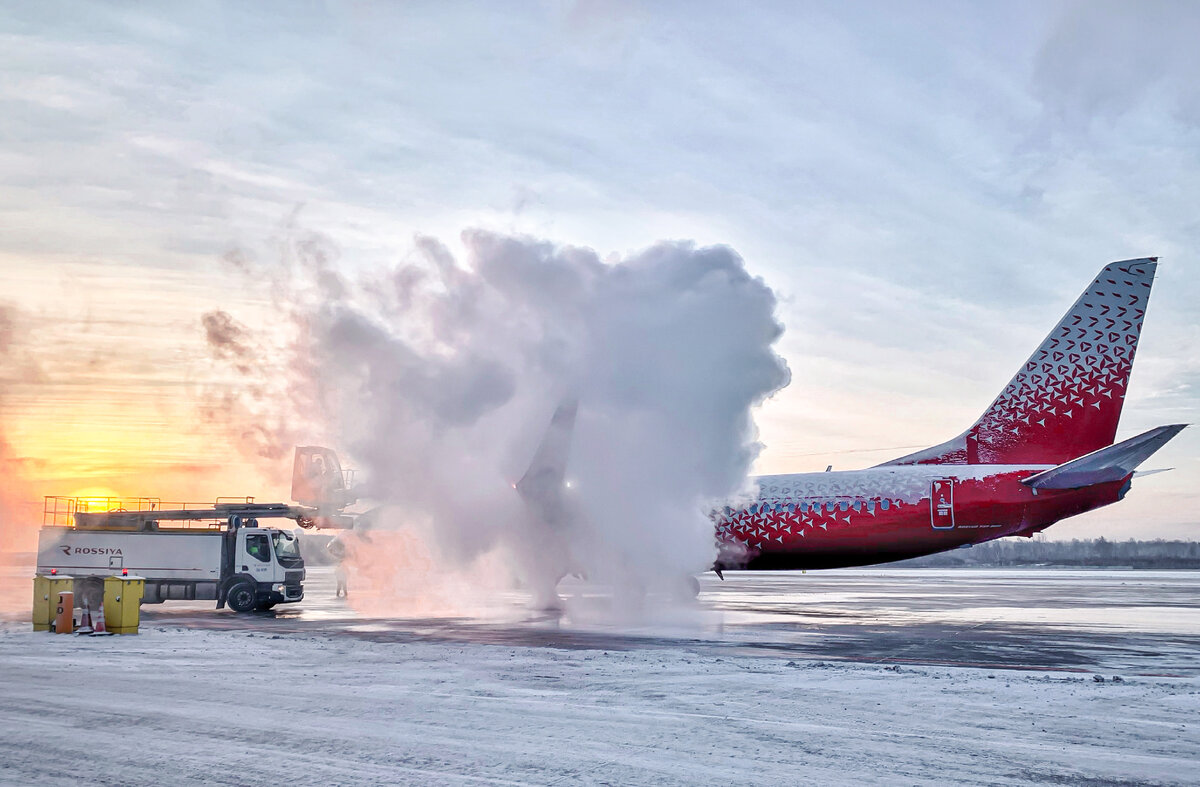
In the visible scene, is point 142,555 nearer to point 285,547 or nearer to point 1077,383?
point 285,547

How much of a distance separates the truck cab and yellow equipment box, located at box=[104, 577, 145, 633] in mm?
8399

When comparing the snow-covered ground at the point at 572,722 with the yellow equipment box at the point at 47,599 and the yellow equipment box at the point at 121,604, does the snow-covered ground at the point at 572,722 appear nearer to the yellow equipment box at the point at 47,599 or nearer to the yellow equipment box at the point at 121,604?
the yellow equipment box at the point at 121,604

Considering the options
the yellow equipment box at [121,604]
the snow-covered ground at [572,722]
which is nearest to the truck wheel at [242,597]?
the yellow equipment box at [121,604]

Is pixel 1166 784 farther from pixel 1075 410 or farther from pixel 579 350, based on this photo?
pixel 1075 410

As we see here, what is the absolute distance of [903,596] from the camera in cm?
4488

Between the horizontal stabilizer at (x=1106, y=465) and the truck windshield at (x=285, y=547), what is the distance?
2519 centimetres

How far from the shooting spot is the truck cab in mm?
32938

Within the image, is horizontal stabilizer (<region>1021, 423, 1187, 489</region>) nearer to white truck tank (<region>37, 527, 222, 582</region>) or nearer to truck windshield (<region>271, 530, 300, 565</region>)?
truck windshield (<region>271, 530, 300, 565</region>)

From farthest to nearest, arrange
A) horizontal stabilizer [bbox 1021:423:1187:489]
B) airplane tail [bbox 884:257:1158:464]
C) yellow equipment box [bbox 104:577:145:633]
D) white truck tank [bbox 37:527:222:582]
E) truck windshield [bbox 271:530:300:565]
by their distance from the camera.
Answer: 1. airplane tail [bbox 884:257:1158:464]
2. truck windshield [bbox 271:530:300:565]
3. white truck tank [bbox 37:527:222:582]
4. horizontal stabilizer [bbox 1021:423:1187:489]
5. yellow equipment box [bbox 104:577:145:633]

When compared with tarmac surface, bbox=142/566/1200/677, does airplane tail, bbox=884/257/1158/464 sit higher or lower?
higher

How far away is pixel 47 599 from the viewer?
25.3m

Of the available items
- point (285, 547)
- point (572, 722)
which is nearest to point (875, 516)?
point (285, 547)

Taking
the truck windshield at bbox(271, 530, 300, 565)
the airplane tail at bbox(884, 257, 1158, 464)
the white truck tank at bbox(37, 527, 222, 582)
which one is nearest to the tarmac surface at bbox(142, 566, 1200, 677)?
the white truck tank at bbox(37, 527, 222, 582)

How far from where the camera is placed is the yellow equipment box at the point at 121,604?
79.4 ft
